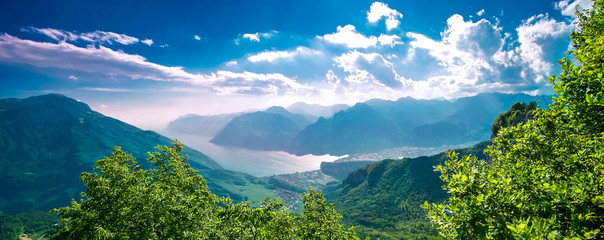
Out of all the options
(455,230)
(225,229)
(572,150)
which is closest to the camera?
(455,230)

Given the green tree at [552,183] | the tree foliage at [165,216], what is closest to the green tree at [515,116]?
the green tree at [552,183]

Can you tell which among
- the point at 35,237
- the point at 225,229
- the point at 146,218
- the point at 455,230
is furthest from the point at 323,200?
the point at 35,237

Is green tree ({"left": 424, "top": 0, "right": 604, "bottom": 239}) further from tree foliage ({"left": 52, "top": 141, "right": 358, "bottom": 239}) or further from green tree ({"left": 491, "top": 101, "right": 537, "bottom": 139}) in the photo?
green tree ({"left": 491, "top": 101, "right": 537, "bottom": 139})

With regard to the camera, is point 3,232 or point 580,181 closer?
point 580,181

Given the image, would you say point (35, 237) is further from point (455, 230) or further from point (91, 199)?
point (455, 230)

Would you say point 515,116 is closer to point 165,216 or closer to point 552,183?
point 552,183

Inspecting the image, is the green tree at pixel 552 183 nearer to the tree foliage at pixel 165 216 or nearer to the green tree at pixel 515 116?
the tree foliage at pixel 165 216

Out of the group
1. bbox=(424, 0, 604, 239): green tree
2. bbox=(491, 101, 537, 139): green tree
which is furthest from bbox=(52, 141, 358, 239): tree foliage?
bbox=(491, 101, 537, 139): green tree

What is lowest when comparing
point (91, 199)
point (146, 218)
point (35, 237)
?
point (35, 237)

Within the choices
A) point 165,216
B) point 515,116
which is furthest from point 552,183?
point 515,116
